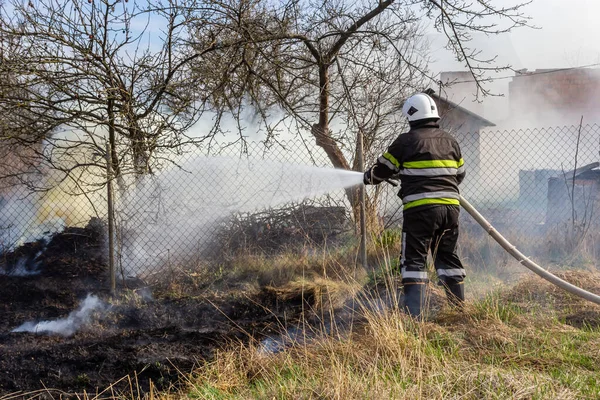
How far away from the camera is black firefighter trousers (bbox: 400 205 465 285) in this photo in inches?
183

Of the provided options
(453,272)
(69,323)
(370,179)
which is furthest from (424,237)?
(69,323)

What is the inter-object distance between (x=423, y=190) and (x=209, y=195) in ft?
12.4

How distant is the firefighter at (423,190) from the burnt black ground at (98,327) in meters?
1.19

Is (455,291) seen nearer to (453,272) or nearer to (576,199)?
(453,272)

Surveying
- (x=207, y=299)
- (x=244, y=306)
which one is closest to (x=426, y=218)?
(x=244, y=306)

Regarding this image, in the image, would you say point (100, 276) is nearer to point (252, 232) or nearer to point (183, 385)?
point (252, 232)

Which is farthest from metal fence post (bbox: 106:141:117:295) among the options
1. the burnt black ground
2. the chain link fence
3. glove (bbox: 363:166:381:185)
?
glove (bbox: 363:166:381:185)

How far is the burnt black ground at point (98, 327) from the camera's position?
4.18 metres

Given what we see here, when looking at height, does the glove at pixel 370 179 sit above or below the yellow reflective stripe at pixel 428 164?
below

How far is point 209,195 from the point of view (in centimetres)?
779

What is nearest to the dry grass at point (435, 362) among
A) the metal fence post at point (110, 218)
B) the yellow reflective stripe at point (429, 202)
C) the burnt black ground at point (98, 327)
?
the burnt black ground at point (98, 327)

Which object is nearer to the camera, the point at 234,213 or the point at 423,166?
the point at 423,166

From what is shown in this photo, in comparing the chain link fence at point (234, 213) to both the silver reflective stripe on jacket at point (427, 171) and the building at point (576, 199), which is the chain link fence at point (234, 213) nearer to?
the building at point (576, 199)

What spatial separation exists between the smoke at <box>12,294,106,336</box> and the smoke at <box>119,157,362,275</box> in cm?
133
